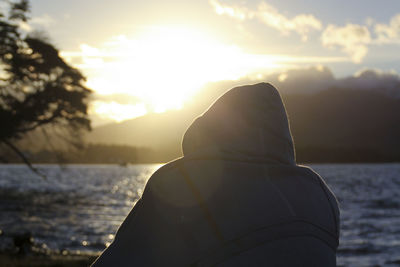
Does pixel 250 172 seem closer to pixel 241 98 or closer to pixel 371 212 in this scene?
pixel 241 98

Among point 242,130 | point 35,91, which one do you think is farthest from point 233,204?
point 35,91

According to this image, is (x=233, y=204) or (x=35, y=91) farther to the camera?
(x=35, y=91)

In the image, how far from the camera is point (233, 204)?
172cm

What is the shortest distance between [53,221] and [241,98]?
74.8 feet

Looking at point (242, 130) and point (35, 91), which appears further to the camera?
point (35, 91)

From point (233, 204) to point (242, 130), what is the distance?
28 cm

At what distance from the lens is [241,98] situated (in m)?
1.83

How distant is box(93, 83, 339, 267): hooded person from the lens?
5.49 ft

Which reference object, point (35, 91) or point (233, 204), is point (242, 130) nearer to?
point (233, 204)

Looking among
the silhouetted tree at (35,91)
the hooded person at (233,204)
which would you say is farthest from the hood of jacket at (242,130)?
the silhouetted tree at (35,91)

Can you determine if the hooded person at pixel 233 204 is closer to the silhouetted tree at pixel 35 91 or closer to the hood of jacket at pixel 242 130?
the hood of jacket at pixel 242 130

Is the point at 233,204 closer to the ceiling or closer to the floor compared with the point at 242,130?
closer to the floor

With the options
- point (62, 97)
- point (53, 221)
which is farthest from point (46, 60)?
point (53, 221)

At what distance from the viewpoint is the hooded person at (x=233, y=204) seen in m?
1.67
